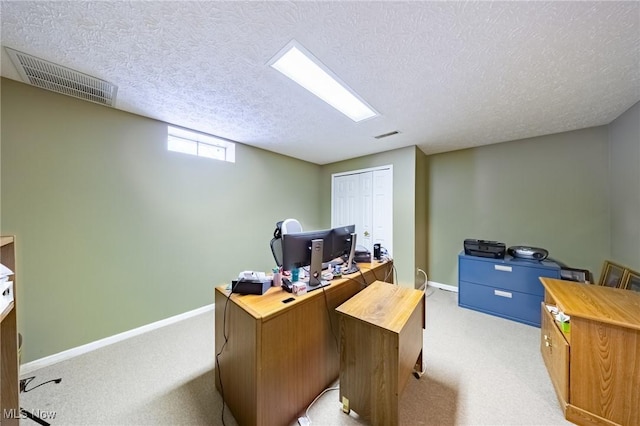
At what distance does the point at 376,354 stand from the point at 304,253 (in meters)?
0.80

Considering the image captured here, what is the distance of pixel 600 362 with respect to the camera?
1302mm

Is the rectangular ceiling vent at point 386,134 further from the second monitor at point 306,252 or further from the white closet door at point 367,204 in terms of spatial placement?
the second monitor at point 306,252

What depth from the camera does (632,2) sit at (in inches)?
41.3

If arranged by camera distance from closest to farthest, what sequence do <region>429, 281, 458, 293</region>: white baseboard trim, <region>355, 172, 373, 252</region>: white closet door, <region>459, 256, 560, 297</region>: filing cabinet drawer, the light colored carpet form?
the light colored carpet → <region>459, 256, 560, 297</region>: filing cabinet drawer → <region>429, 281, 458, 293</region>: white baseboard trim → <region>355, 172, 373, 252</region>: white closet door

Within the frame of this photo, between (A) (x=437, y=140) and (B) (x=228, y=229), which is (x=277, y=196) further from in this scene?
(A) (x=437, y=140)

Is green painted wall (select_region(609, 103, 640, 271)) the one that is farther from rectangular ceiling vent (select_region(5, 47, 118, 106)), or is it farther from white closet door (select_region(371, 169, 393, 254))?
rectangular ceiling vent (select_region(5, 47, 118, 106))

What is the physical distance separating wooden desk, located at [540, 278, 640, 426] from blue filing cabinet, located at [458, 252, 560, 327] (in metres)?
1.13

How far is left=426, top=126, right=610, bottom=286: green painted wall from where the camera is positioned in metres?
2.62

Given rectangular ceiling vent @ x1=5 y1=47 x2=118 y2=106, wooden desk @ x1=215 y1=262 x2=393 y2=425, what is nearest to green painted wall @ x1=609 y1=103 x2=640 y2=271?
wooden desk @ x1=215 y1=262 x2=393 y2=425

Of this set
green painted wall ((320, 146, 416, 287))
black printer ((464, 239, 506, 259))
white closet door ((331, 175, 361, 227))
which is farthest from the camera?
white closet door ((331, 175, 361, 227))

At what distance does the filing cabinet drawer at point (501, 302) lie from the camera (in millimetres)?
2543

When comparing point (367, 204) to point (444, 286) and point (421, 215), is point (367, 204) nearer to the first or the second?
point (421, 215)

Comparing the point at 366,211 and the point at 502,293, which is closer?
the point at 502,293

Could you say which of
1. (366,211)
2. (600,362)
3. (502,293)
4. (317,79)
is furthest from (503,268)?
(317,79)
